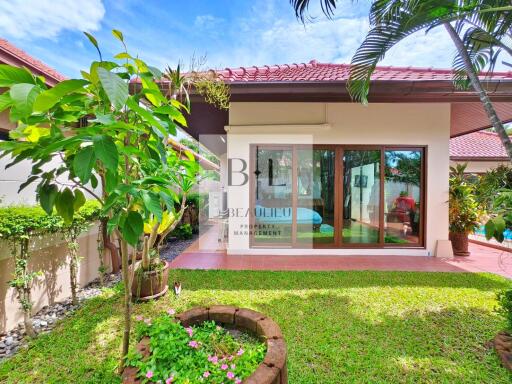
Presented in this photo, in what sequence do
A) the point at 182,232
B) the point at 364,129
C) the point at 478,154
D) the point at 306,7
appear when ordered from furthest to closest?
the point at 478,154 → the point at 182,232 → the point at 364,129 → the point at 306,7

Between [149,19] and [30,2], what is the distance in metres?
2.47

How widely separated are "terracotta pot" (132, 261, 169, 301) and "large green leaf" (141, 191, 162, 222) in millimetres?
3258

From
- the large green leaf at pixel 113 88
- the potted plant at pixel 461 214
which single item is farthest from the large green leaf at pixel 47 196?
the potted plant at pixel 461 214

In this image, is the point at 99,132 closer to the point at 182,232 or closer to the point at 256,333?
the point at 256,333

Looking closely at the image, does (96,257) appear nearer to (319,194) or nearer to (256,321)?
(256,321)

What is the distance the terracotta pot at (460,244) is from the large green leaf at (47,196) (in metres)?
9.49

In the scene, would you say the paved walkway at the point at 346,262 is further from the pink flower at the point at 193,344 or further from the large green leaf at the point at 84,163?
the large green leaf at the point at 84,163

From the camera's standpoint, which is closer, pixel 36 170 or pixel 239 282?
pixel 36 170

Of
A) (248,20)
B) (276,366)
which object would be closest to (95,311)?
(276,366)

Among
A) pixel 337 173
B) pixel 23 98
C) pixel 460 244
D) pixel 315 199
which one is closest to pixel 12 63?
pixel 23 98

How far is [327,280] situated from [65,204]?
4.89 m

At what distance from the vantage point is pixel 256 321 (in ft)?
8.28

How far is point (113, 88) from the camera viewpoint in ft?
3.50

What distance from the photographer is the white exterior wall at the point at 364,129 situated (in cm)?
705
